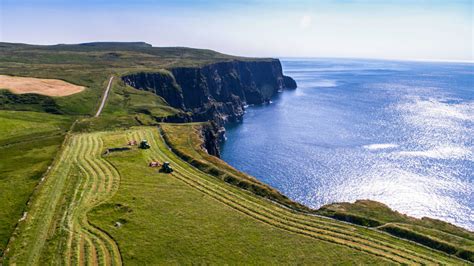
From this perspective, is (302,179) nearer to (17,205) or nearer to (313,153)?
(313,153)

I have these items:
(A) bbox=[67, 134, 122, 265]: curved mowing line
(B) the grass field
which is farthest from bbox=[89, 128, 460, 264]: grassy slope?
(A) bbox=[67, 134, 122, 265]: curved mowing line

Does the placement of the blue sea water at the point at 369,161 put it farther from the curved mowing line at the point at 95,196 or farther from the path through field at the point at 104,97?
the curved mowing line at the point at 95,196

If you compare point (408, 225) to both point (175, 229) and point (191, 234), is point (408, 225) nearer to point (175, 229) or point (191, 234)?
point (191, 234)

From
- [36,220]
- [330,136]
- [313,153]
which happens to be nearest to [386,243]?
[36,220]

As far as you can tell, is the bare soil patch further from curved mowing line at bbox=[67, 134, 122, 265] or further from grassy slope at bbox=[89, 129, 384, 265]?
grassy slope at bbox=[89, 129, 384, 265]

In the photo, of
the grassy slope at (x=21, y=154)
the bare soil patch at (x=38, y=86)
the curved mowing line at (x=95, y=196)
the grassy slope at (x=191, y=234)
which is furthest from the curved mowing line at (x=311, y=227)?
the bare soil patch at (x=38, y=86)
